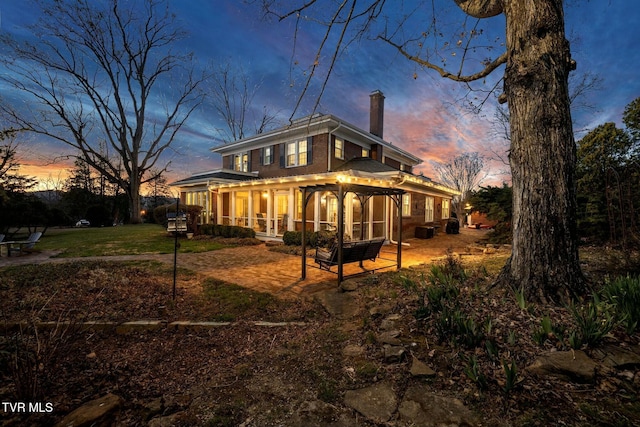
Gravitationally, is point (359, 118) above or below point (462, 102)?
above

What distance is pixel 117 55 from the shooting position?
2397 centimetres

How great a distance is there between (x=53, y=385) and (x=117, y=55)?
104 feet

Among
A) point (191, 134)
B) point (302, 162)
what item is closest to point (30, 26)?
point (191, 134)

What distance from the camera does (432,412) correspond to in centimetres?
216

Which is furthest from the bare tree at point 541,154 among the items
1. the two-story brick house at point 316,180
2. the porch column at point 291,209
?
the porch column at point 291,209

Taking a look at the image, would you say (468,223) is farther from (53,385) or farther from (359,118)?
(53,385)

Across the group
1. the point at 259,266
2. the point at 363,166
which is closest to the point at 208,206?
the point at 363,166

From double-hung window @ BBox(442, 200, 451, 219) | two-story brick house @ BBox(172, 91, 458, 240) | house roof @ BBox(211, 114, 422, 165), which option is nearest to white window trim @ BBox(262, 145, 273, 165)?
two-story brick house @ BBox(172, 91, 458, 240)

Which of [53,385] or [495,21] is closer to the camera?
[53,385]

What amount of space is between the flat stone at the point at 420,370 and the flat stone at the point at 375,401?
32 cm

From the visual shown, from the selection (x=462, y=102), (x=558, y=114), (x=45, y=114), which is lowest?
(x=558, y=114)

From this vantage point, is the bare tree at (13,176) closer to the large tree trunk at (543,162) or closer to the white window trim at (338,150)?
the white window trim at (338,150)

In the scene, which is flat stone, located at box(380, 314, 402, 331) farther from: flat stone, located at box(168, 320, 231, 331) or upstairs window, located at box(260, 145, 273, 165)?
upstairs window, located at box(260, 145, 273, 165)

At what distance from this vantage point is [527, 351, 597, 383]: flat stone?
87.7 inches
